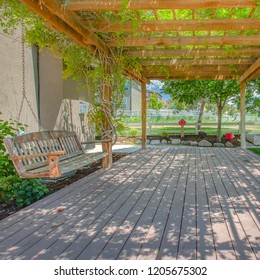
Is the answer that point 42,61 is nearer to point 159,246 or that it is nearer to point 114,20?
point 114,20

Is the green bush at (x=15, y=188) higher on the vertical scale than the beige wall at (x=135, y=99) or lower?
lower

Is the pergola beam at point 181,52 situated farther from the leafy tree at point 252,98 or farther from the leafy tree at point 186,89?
the leafy tree at point 252,98

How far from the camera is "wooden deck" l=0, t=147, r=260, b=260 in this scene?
2330 millimetres

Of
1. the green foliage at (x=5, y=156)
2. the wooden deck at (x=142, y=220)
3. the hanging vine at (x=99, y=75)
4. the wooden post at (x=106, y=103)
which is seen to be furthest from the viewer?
the wooden post at (x=106, y=103)

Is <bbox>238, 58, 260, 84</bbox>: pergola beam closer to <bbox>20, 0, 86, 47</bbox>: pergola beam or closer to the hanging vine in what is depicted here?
the hanging vine

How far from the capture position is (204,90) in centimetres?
1109

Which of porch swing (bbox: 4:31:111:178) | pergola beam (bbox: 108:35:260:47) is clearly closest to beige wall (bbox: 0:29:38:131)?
porch swing (bbox: 4:31:111:178)

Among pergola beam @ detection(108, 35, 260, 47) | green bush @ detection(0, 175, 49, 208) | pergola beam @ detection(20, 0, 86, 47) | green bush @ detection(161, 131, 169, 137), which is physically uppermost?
pergola beam @ detection(108, 35, 260, 47)

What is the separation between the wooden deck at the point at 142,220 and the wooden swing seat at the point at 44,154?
A: 406 millimetres

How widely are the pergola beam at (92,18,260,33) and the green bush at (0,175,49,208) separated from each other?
2507mm

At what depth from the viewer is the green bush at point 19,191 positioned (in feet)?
12.1

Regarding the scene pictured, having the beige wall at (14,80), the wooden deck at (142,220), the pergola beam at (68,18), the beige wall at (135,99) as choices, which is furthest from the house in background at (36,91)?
the beige wall at (135,99)
